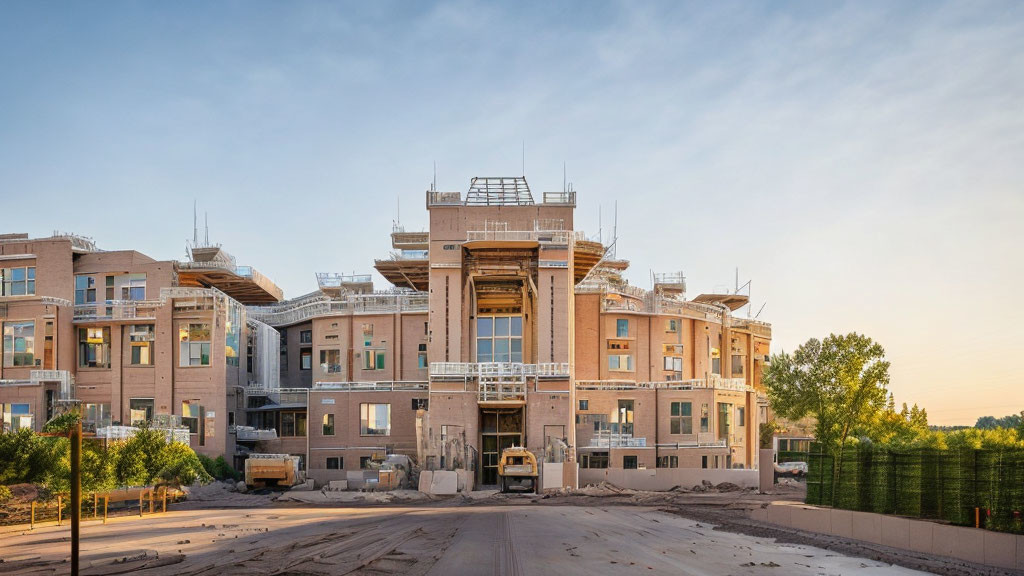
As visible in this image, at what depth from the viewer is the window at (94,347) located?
6750 centimetres

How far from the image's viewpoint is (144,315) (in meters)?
67.2

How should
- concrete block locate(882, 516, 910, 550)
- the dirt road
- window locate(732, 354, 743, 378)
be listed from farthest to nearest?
window locate(732, 354, 743, 378)
concrete block locate(882, 516, 910, 550)
the dirt road

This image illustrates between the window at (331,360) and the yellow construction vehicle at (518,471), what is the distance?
24.4m

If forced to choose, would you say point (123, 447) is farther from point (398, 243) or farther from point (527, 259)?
point (398, 243)

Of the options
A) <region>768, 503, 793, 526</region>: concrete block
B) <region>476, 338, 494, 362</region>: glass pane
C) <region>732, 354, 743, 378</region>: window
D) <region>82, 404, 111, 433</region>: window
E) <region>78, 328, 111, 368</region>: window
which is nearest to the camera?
<region>768, 503, 793, 526</region>: concrete block

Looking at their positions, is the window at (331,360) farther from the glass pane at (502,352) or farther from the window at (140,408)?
the window at (140,408)

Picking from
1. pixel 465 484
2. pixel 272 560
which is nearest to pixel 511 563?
pixel 272 560

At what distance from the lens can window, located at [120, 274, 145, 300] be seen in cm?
6900

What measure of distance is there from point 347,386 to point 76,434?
57423 millimetres

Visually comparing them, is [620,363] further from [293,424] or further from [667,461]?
[293,424]

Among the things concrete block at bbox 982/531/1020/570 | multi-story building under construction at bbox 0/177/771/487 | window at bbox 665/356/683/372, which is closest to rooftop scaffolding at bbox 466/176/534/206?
multi-story building under construction at bbox 0/177/771/487

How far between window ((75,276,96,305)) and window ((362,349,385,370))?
22097mm

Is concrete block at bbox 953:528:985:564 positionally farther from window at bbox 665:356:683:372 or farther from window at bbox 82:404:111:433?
window at bbox 82:404:111:433

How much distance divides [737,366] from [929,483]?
66.3 meters
